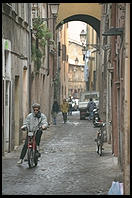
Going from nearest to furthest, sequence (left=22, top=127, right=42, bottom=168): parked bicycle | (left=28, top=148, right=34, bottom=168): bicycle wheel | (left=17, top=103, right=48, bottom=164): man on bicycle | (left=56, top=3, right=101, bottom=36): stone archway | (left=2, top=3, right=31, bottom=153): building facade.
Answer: (left=56, top=3, right=101, bottom=36): stone archway → (left=28, top=148, right=34, bottom=168): bicycle wheel → (left=22, top=127, right=42, bottom=168): parked bicycle → (left=17, top=103, right=48, bottom=164): man on bicycle → (left=2, top=3, right=31, bottom=153): building facade

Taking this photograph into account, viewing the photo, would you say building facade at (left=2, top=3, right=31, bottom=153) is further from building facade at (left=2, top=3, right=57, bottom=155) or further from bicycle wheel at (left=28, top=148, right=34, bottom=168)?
bicycle wheel at (left=28, top=148, right=34, bottom=168)

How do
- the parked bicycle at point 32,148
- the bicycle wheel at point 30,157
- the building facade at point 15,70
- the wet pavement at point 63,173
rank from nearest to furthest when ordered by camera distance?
the wet pavement at point 63,173, the bicycle wheel at point 30,157, the parked bicycle at point 32,148, the building facade at point 15,70

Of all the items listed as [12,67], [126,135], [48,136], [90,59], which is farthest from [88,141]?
[90,59]

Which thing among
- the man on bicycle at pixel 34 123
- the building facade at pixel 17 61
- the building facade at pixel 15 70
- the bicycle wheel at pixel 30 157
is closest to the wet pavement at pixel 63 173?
the bicycle wheel at pixel 30 157

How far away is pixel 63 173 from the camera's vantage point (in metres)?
12.6

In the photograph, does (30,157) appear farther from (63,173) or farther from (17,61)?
(17,61)

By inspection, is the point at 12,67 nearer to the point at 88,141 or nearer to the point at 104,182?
the point at 104,182

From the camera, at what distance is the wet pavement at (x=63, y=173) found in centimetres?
1038

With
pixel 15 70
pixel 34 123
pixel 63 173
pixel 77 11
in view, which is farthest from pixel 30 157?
pixel 77 11

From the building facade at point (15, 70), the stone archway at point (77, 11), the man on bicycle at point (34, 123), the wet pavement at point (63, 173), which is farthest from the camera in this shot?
the building facade at point (15, 70)

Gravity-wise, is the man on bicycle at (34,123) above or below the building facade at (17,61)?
below

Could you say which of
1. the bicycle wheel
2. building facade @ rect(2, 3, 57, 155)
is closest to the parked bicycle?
the bicycle wheel

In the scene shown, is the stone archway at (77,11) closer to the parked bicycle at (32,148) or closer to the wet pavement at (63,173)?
the parked bicycle at (32,148)

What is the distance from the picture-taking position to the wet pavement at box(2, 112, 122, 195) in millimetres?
10375
